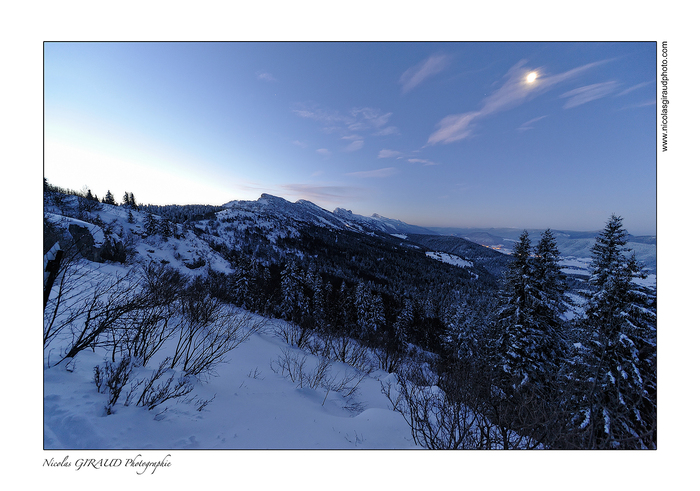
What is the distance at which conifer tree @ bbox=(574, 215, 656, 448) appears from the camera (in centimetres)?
933

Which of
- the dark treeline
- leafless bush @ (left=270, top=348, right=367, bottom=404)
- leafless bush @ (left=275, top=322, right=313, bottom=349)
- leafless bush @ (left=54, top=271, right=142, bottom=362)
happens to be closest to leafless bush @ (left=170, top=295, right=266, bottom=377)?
leafless bush @ (left=54, top=271, right=142, bottom=362)

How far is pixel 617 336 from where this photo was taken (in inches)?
393

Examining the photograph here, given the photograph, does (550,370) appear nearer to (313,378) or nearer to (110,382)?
(313,378)

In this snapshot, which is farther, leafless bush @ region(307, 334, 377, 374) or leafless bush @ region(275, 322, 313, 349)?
leafless bush @ region(275, 322, 313, 349)

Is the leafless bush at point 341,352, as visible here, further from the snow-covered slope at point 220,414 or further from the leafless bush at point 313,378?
the snow-covered slope at point 220,414

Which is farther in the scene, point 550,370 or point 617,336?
point 550,370

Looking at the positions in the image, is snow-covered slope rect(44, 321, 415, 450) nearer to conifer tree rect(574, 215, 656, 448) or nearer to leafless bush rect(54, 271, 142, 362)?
leafless bush rect(54, 271, 142, 362)

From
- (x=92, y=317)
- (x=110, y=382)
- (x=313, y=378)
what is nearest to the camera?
(x=110, y=382)

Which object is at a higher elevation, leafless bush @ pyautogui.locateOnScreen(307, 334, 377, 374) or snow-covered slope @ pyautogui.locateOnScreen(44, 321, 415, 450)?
snow-covered slope @ pyautogui.locateOnScreen(44, 321, 415, 450)

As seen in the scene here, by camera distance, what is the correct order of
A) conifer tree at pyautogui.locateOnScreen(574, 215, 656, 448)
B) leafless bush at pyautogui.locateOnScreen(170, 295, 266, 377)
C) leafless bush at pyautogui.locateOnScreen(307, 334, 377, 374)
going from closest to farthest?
leafless bush at pyautogui.locateOnScreen(170, 295, 266, 377) → conifer tree at pyautogui.locateOnScreen(574, 215, 656, 448) → leafless bush at pyautogui.locateOnScreen(307, 334, 377, 374)

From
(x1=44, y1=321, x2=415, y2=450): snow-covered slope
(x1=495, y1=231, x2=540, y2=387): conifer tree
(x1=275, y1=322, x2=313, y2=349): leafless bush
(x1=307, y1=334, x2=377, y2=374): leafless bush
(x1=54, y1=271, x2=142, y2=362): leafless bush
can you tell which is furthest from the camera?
(x1=275, y1=322, x2=313, y2=349): leafless bush
